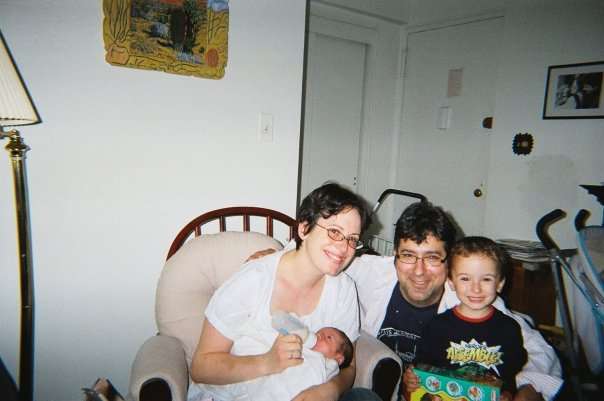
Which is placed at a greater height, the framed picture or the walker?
the framed picture

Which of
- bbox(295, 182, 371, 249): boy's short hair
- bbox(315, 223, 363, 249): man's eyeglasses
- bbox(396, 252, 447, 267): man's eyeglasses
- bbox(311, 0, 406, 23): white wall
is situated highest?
bbox(311, 0, 406, 23): white wall

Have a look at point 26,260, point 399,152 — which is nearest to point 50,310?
point 26,260

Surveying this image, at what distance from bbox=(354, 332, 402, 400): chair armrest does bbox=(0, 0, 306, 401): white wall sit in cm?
102

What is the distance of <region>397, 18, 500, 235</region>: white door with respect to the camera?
324cm

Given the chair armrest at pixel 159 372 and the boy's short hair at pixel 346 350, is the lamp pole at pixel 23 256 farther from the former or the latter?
the boy's short hair at pixel 346 350

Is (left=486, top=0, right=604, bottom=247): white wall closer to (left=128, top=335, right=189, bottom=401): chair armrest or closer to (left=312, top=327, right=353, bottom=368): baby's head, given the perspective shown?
(left=312, top=327, right=353, bottom=368): baby's head

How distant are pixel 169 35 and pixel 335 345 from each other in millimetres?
1437

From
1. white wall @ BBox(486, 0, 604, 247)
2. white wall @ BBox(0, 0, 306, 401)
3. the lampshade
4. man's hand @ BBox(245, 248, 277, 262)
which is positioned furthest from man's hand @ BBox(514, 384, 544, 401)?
white wall @ BBox(486, 0, 604, 247)

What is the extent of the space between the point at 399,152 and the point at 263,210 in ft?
7.24

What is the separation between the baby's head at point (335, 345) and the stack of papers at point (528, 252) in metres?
1.97

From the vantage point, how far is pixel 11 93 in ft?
3.65

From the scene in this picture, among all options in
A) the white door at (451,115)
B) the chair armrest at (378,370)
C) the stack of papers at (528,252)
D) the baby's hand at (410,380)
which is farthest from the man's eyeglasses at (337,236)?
the white door at (451,115)

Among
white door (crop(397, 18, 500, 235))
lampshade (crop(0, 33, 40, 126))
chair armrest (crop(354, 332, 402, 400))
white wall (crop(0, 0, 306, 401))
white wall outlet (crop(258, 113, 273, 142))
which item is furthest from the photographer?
white door (crop(397, 18, 500, 235))

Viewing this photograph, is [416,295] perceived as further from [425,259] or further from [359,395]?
[359,395]
